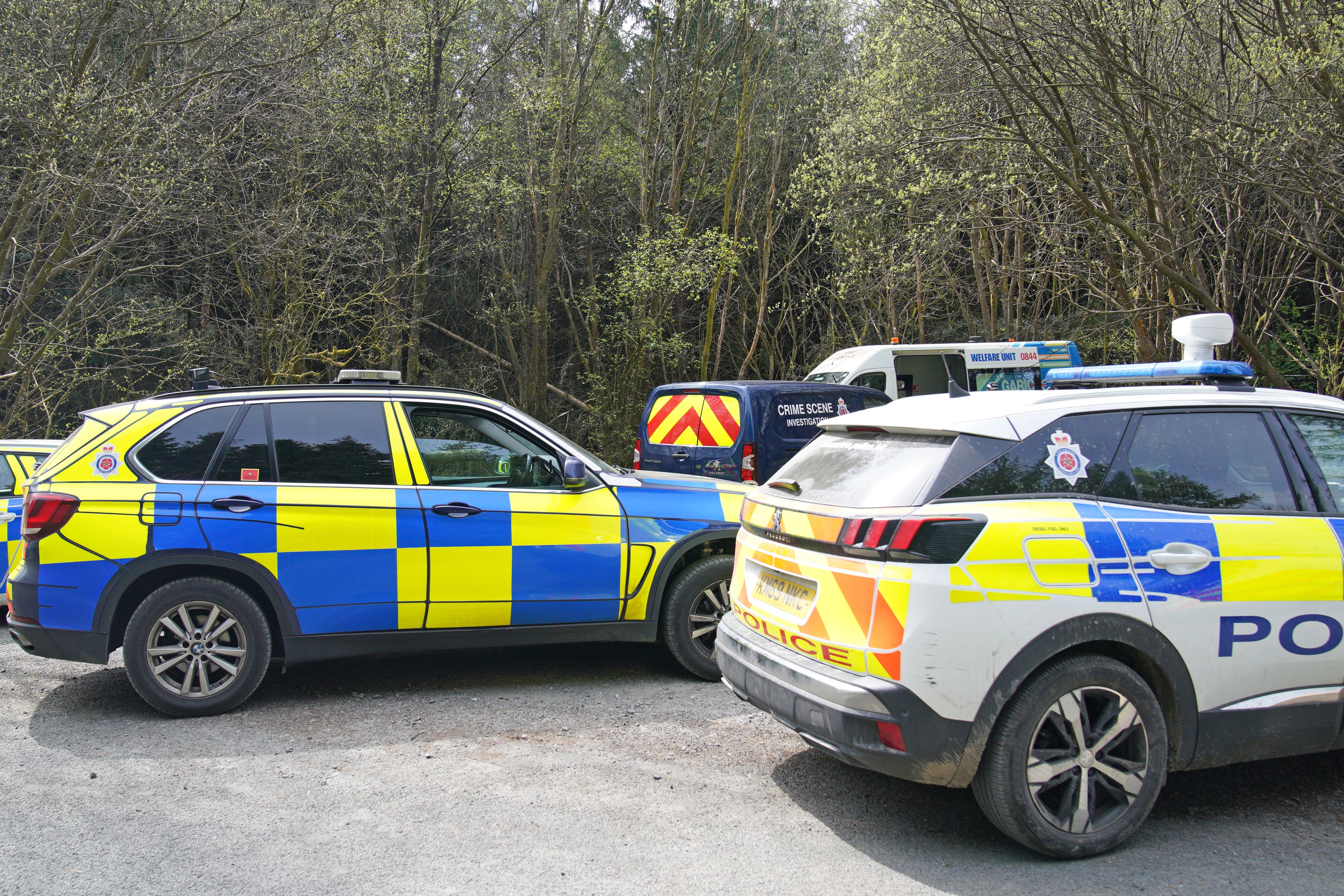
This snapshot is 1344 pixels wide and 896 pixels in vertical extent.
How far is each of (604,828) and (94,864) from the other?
1.79m

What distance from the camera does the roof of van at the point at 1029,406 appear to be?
11.4ft

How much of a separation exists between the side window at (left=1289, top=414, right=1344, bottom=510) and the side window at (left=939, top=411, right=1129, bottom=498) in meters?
0.91

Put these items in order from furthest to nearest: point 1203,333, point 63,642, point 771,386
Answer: point 771,386
point 63,642
point 1203,333

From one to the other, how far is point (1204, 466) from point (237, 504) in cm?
457

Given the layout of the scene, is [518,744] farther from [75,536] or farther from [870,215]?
[870,215]

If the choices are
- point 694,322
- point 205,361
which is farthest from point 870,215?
point 205,361

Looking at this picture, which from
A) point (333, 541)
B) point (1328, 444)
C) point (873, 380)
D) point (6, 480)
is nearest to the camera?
point (1328, 444)

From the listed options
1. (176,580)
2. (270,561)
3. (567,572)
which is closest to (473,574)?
(567,572)

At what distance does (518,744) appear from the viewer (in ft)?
14.8

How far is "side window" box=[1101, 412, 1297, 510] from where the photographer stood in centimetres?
354

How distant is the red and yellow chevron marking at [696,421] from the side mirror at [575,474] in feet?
12.6

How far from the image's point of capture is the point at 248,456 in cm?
513

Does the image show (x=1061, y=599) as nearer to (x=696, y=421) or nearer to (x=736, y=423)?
(x=736, y=423)

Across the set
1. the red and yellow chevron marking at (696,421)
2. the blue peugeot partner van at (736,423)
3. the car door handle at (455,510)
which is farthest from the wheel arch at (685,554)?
the red and yellow chevron marking at (696,421)
